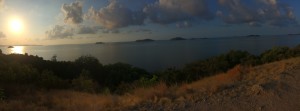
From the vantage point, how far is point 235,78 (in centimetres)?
1498

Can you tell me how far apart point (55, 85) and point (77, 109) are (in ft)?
44.6

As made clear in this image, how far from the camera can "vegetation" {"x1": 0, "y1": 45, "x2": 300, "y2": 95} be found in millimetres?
21516

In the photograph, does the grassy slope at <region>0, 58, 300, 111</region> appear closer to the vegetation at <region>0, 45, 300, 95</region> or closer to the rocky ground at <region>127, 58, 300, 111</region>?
the rocky ground at <region>127, 58, 300, 111</region>

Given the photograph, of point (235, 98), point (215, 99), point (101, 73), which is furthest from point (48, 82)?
point (101, 73)

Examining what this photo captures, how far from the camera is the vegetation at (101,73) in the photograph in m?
21.5

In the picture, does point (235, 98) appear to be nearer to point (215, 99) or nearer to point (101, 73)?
point (215, 99)

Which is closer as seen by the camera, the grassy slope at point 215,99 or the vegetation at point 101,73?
the grassy slope at point 215,99

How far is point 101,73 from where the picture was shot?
47750mm

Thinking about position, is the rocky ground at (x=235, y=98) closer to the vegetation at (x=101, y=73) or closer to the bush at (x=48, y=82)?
the vegetation at (x=101, y=73)

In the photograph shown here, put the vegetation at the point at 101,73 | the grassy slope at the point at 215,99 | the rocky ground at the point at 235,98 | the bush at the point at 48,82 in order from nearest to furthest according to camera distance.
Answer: the rocky ground at the point at 235,98 → the grassy slope at the point at 215,99 → the vegetation at the point at 101,73 → the bush at the point at 48,82

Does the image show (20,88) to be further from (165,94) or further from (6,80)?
(165,94)

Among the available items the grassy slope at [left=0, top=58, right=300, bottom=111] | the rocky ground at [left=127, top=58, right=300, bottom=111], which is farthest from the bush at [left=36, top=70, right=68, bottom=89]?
the rocky ground at [left=127, top=58, right=300, bottom=111]

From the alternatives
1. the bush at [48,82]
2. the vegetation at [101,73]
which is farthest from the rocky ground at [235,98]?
the bush at [48,82]

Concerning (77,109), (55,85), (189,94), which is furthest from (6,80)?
(189,94)
